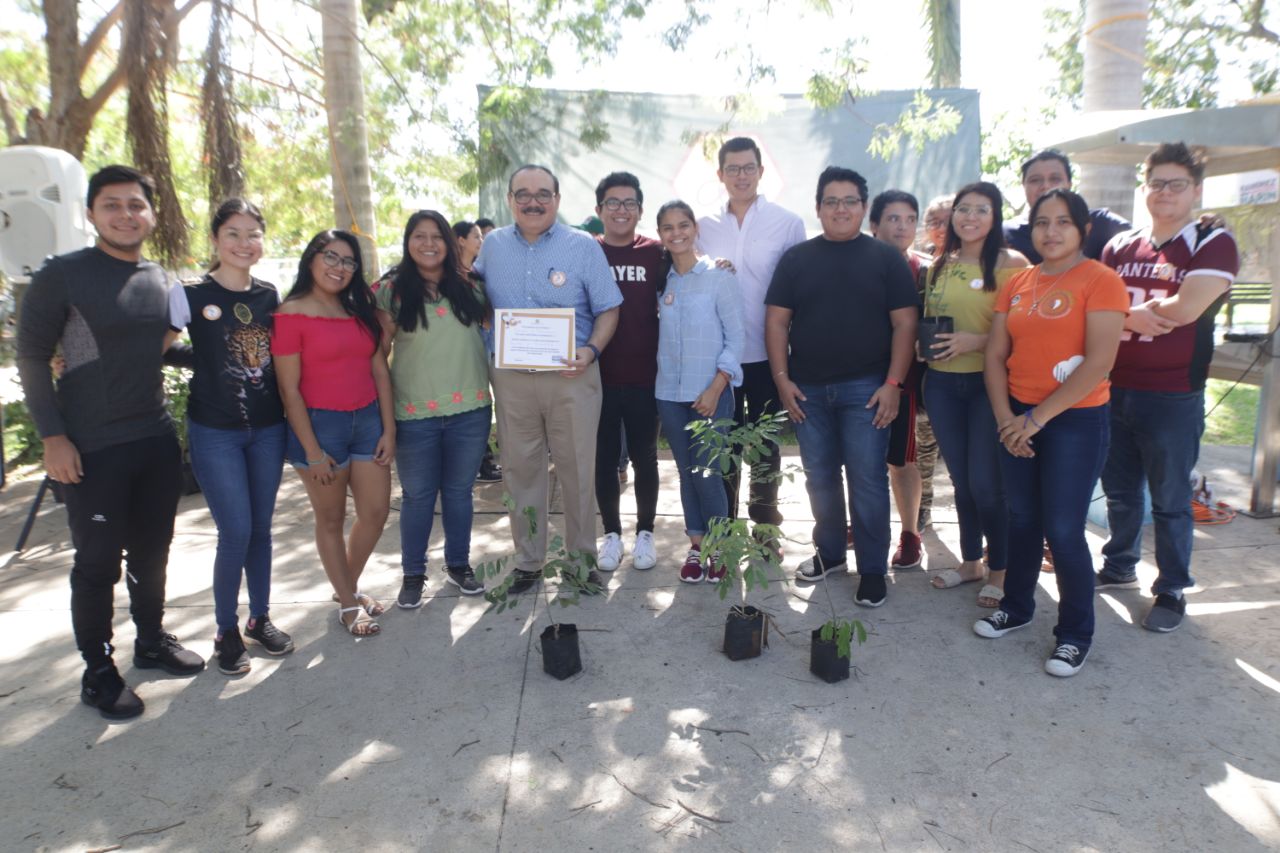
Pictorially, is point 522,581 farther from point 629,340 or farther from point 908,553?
point 908,553

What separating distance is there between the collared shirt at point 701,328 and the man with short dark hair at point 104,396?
2.26 metres

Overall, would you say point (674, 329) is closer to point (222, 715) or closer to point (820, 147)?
point (222, 715)

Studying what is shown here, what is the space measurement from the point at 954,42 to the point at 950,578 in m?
9.92

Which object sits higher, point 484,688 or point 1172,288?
point 1172,288

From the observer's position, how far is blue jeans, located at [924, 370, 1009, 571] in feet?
12.5

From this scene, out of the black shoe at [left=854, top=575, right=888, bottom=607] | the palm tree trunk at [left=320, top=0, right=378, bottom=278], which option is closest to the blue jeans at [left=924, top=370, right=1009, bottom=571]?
the black shoe at [left=854, top=575, right=888, bottom=607]

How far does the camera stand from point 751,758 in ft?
9.34

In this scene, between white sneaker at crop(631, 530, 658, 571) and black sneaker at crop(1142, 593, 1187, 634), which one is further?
white sneaker at crop(631, 530, 658, 571)

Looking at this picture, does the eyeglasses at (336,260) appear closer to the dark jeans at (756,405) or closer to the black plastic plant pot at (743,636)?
the dark jeans at (756,405)

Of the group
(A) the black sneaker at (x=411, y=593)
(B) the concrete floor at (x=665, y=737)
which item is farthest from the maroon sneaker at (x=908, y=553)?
(A) the black sneaker at (x=411, y=593)

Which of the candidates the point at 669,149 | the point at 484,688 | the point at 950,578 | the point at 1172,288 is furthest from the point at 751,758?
the point at 669,149

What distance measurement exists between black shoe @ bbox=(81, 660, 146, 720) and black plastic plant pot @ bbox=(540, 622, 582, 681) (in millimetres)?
1619

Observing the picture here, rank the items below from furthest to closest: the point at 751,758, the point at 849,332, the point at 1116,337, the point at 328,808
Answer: the point at 849,332, the point at 1116,337, the point at 751,758, the point at 328,808

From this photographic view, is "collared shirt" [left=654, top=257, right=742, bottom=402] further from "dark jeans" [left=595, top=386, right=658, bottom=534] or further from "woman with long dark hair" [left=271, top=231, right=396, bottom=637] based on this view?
"woman with long dark hair" [left=271, top=231, right=396, bottom=637]
